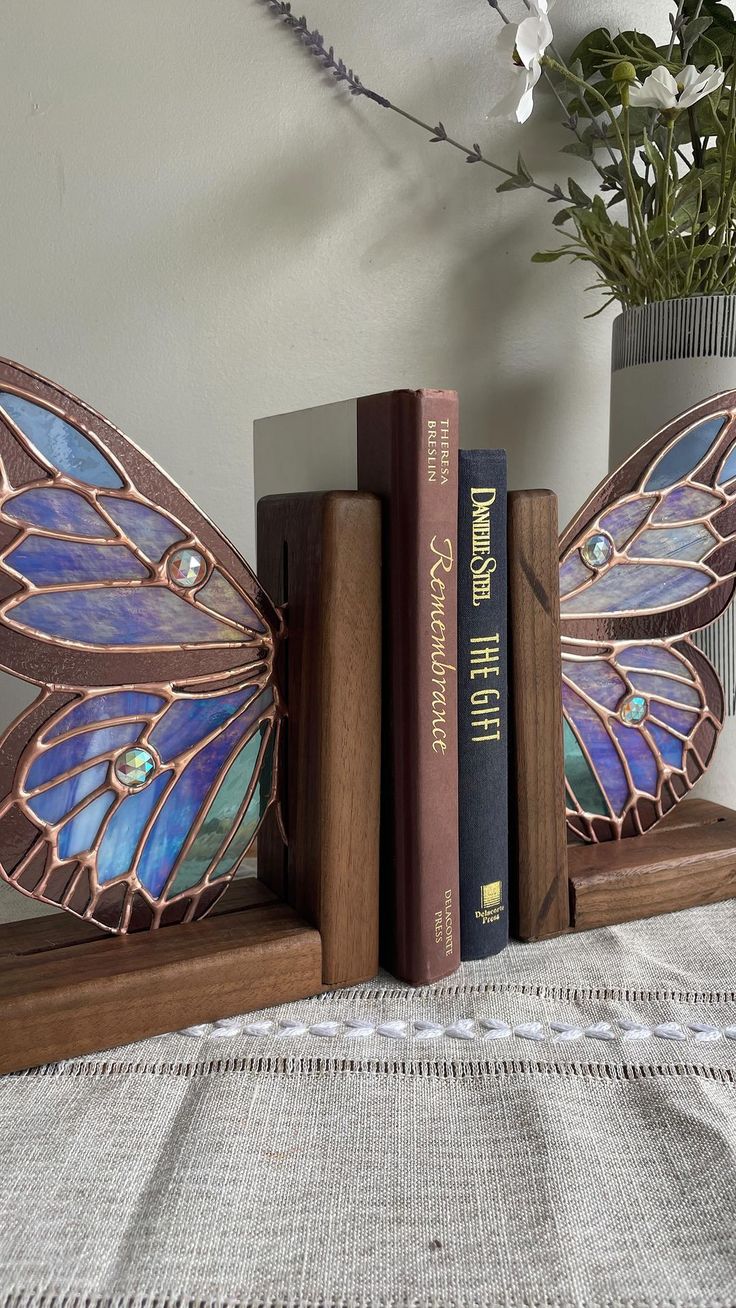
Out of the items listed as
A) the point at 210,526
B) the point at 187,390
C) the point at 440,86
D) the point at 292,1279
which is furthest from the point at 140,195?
the point at 292,1279

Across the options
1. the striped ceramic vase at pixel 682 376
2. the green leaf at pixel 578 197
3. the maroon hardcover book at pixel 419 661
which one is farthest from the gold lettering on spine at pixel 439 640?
the green leaf at pixel 578 197

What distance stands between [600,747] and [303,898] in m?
0.25

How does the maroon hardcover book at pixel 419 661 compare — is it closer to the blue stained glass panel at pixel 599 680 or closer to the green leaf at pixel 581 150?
the blue stained glass panel at pixel 599 680

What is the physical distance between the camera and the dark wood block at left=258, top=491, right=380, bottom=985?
0.59 meters

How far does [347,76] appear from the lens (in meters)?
0.91

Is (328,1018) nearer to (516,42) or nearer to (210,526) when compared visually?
(210,526)

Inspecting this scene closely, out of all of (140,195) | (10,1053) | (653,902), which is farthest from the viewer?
(140,195)

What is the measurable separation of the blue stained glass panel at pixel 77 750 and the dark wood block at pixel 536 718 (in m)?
0.26

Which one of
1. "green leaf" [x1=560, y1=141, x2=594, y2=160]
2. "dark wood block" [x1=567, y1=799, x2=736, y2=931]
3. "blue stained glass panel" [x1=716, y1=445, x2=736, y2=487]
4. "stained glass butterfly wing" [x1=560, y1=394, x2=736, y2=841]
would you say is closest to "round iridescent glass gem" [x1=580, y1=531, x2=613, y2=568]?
"stained glass butterfly wing" [x1=560, y1=394, x2=736, y2=841]

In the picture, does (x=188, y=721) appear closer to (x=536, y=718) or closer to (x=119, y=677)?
(x=119, y=677)

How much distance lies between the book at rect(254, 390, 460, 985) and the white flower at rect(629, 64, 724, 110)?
0.35 m

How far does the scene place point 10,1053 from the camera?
54cm

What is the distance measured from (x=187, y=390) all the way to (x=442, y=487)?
0.40m

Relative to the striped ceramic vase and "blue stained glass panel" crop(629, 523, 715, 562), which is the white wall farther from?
"blue stained glass panel" crop(629, 523, 715, 562)
